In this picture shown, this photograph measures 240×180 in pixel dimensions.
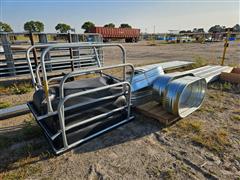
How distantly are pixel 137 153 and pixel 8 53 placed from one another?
5.09 m

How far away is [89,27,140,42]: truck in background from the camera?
106 ft

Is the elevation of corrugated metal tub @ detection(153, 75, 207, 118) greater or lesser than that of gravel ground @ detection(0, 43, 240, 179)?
greater

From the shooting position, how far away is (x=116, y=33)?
114 feet

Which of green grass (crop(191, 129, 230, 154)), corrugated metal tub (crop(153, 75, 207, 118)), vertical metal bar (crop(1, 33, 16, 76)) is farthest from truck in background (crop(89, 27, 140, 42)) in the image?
green grass (crop(191, 129, 230, 154))

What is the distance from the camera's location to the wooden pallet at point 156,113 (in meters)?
2.74

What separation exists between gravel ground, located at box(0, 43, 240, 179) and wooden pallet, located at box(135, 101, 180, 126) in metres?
0.11

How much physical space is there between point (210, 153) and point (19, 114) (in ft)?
11.5

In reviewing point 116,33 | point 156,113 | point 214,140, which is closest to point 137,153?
point 156,113

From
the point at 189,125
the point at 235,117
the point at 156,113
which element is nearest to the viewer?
the point at 189,125

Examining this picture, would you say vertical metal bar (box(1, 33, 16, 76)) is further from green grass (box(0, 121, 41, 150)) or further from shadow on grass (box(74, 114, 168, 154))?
shadow on grass (box(74, 114, 168, 154))

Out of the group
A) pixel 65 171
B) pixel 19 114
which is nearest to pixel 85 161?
pixel 65 171

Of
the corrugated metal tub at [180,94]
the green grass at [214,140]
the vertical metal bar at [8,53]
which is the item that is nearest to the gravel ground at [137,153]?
the green grass at [214,140]

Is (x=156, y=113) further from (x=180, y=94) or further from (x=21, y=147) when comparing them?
(x=21, y=147)

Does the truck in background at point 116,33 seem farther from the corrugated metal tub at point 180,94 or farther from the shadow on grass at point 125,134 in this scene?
the shadow on grass at point 125,134
